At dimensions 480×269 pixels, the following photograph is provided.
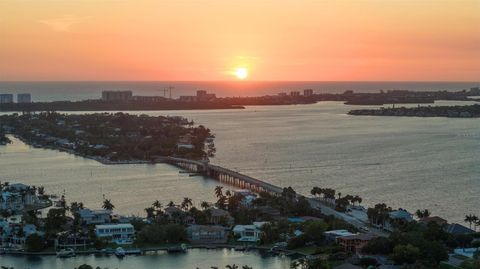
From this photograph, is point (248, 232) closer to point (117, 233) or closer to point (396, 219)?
point (117, 233)

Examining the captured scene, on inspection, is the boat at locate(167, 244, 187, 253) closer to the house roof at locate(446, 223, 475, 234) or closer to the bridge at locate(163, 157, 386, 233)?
the bridge at locate(163, 157, 386, 233)

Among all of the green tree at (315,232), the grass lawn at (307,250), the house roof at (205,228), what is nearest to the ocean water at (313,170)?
the house roof at (205,228)

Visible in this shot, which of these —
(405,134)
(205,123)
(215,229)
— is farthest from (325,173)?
(205,123)

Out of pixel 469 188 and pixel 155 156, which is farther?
pixel 155 156

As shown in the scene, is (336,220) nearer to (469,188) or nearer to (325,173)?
(469,188)

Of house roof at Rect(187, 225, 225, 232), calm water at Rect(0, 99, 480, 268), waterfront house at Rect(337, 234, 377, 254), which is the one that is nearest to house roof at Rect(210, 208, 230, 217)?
house roof at Rect(187, 225, 225, 232)
